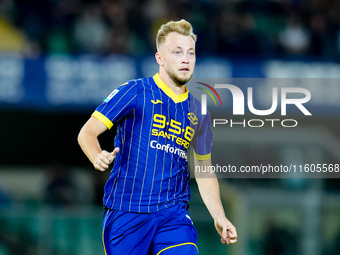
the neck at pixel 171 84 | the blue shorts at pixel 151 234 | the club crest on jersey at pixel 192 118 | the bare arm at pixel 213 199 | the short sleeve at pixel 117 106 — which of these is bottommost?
the blue shorts at pixel 151 234

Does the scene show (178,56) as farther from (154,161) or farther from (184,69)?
(154,161)

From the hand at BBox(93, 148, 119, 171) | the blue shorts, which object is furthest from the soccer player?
the hand at BBox(93, 148, 119, 171)

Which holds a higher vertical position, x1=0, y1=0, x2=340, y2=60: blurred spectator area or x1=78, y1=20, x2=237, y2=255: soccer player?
x1=0, y1=0, x2=340, y2=60: blurred spectator area

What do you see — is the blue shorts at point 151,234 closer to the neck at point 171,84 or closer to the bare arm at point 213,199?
the bare arm at point 213,199

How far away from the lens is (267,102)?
36.5 feet

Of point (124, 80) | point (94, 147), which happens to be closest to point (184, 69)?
point (94, 147)

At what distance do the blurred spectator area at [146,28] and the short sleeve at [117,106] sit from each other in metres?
6.44

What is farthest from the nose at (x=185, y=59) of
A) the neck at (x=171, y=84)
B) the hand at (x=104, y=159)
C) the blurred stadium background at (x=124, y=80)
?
the blurred stadium background at (x=124, y=80)

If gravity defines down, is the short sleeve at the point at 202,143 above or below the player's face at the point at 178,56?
below

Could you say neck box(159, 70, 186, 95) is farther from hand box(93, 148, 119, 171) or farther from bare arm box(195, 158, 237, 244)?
hand box(93, 148, 119, 171)

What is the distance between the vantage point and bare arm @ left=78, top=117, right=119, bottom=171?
13.6 ft

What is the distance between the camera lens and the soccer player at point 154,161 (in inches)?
182

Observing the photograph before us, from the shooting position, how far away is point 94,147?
14.4 ft

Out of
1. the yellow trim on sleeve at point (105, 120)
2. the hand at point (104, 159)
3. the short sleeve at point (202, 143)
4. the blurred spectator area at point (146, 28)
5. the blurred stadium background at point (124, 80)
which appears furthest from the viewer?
the blurred spectator area at point (146, 28)
